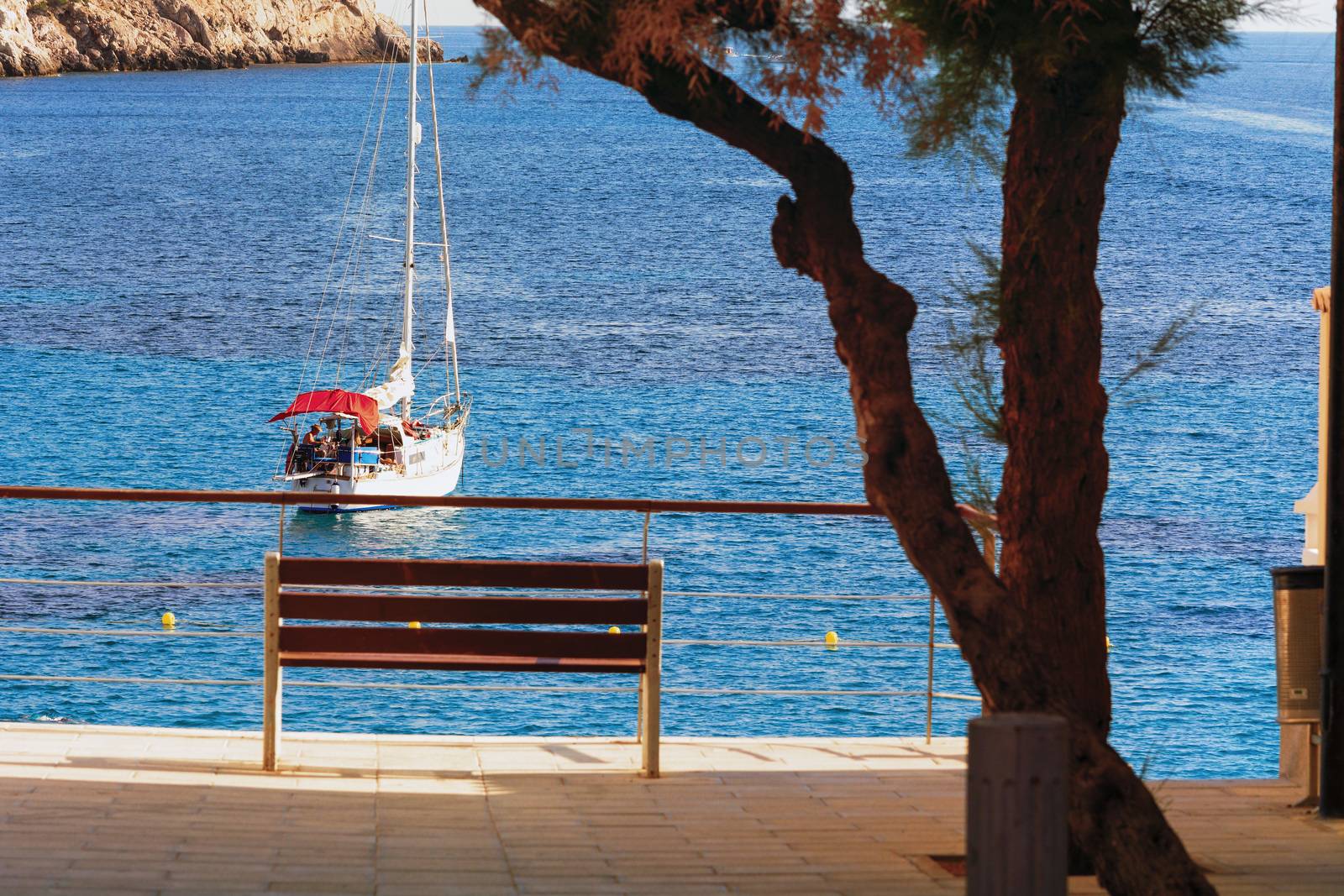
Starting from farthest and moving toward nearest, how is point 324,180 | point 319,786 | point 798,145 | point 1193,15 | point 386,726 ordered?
point 324,180 → point 386,726 → point 319,786 → point 1193,15 → point 798,145

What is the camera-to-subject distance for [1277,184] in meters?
67.6

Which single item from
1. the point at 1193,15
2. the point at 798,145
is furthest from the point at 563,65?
the point at 1193,15

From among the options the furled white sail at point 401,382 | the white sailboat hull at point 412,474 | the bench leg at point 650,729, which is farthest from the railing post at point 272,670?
the furled white sail at point 401,382

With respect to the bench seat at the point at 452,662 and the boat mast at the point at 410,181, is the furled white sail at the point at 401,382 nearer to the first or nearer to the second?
the boat mast at the point at 410,181

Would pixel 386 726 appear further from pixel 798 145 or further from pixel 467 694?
pixel 798 145

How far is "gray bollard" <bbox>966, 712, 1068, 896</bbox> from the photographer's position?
2.30 meters

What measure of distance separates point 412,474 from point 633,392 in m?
8.13

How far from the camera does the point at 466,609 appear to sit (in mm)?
4500

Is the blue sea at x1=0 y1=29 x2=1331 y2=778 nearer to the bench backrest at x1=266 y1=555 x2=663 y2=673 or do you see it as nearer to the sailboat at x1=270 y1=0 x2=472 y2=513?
the bench backrest at x1=266 y1=555 x2=663 y2=673

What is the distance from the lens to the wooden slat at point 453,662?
4.41 m

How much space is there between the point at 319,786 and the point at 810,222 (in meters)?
2.09

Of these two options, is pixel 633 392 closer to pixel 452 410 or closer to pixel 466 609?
pixel 452 410

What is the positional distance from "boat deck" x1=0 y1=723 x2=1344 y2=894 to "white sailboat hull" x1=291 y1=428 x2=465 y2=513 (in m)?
31.5

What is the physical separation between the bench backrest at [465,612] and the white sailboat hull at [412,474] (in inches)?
1246
